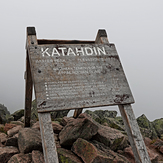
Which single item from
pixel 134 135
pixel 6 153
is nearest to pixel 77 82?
pixel 134 135

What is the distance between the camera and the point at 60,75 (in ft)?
12.9

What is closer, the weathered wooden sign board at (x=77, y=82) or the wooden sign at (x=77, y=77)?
the weathered wooden sign board at (x=77, y=82)

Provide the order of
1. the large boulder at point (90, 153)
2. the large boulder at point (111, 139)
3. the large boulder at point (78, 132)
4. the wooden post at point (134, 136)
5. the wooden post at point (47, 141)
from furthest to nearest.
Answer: the large boulder at point (111, 139) → the large boulder at point (78, 132) → the large boulder at point (90, 153) → the wooden post at point (134, 136) → the wooden post at point (47, 141)

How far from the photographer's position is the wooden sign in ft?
12.0

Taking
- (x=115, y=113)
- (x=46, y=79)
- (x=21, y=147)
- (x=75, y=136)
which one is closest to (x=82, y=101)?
(x=46, y=79)

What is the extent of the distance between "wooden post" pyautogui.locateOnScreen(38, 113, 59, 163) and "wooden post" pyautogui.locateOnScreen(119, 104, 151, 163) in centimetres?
151

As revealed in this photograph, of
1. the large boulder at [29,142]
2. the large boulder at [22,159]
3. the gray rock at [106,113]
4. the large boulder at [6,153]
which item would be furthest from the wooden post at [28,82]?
the gray rock at [106,113]

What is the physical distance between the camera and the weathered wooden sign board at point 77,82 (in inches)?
138

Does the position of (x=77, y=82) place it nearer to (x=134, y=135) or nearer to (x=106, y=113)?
(x=134, y=135)

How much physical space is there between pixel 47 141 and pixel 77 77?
Result: 1474 mm

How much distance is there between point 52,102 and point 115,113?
41.9ft

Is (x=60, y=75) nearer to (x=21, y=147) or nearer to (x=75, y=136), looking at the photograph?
(x=75, y=136)

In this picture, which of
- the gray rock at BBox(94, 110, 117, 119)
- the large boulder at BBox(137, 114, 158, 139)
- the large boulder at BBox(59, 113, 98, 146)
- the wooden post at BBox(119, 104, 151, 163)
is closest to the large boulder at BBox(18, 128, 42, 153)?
the large boulder at BBox(59, 113, 98, 146)

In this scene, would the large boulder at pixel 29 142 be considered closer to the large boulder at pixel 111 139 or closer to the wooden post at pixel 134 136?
the large boulder at pixel 111 139
